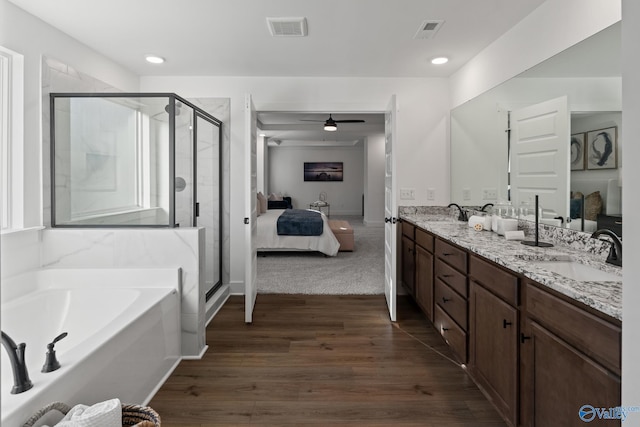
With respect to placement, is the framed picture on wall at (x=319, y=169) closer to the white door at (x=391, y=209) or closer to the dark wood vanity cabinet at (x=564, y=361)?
the white door at (x=391, y=209)

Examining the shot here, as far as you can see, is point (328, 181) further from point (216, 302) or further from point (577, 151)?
point (577, 151)

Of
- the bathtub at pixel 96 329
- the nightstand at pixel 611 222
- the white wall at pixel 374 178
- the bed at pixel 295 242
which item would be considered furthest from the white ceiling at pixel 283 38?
the white wall at pixel 374 178

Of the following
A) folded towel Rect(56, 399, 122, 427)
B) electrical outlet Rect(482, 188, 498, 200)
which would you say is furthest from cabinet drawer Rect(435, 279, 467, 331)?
folded towel Rect(56, 399, 122, 427)

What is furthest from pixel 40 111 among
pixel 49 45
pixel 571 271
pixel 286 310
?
pixel 571 271

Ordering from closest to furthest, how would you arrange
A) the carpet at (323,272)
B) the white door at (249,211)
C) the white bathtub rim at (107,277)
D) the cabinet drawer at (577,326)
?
the cabinet drawer at (577,326), the white bathtub rim at (107,277), the white door at (249,211), the carpet at (323,272)

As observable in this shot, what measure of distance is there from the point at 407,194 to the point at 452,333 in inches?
74.4

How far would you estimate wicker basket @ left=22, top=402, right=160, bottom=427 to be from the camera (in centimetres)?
129

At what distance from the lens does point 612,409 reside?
3.59ft

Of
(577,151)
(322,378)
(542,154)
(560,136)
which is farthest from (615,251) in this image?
(322,378)

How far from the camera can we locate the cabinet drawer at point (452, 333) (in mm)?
2275

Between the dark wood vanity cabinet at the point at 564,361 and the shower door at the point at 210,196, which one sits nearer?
the dark wood vanity cabinet at the point at 564,361

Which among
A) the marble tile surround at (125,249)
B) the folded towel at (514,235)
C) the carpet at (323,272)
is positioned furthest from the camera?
the carpet at (323,272)

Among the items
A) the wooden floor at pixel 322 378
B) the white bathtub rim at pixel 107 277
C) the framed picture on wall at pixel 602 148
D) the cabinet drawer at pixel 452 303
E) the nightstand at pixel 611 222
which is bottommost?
the wooden floor at pixel 322 378

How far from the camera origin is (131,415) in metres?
1.48
